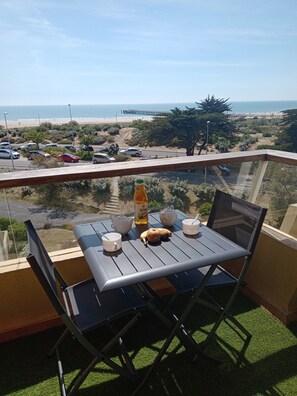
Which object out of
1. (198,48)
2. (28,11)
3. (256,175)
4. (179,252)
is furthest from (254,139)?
(179,252)

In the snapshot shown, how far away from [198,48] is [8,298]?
25797 millimetres

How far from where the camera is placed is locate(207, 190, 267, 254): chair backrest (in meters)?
1.61

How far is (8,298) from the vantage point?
6.48 ft

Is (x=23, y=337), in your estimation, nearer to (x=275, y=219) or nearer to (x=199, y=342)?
(x=199, y=342)

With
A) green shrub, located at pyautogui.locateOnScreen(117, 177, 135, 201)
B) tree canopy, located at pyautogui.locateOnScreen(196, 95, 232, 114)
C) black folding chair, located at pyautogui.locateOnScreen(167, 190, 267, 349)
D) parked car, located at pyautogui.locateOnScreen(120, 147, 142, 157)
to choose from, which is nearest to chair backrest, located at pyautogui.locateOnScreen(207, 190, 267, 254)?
black folding chair, located at pyautogui.locateOnScreen(167, 190, 267, 349)

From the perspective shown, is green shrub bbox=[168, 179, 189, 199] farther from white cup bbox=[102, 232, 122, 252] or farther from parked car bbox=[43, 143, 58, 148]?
parked car bbox=[43, 143, 58, 148]

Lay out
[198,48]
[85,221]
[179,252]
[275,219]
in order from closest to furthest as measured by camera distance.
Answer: [179,252] → [85,221] → [275,219] → [198,48]

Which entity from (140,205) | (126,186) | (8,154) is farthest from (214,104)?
(140,205)

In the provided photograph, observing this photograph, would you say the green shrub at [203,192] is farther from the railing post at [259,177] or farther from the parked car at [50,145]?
the parked car at [50,145]

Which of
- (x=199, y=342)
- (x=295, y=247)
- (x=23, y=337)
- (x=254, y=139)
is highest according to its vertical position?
(x=295, y=247)

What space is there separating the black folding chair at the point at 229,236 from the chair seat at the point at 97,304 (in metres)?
0.32

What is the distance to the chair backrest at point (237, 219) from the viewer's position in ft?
5.27

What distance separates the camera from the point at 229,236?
1.87 metres

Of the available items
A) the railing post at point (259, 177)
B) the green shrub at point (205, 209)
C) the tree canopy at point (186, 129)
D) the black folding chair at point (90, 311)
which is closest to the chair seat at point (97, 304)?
the black folding chair at point (90, 311)
